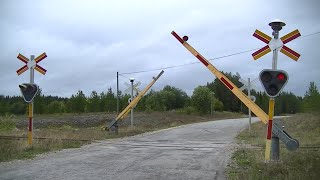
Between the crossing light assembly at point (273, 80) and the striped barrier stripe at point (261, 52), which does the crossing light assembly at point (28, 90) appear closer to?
the striped barrier stripe at point (261, 52)

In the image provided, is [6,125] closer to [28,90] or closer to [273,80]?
[28,90]

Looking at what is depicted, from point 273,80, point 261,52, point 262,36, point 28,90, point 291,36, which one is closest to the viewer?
point 273,80

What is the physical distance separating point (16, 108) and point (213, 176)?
9995 cm

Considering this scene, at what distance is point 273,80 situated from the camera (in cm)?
1060

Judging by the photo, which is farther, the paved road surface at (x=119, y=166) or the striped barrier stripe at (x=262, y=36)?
the striped barrier stripe at (x=262, y=36)

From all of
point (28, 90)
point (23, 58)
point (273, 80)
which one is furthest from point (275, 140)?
point (23, 58)

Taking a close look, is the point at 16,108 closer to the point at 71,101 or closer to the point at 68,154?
the point at 71,101

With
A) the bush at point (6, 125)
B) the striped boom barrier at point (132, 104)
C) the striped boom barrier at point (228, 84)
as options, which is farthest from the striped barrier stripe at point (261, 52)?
the bush at point (6, 125)

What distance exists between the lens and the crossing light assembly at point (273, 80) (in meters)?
10.6

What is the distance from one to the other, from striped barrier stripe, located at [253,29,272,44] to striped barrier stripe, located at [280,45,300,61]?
0.48 m

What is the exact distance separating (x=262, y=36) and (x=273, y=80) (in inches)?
67.1

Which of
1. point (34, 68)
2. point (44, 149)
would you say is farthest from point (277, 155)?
point (34, 68)

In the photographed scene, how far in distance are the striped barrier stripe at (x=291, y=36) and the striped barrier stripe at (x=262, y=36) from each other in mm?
386

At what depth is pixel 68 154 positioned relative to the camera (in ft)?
50.5
